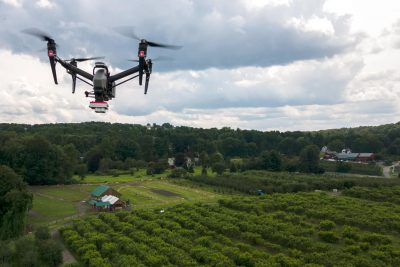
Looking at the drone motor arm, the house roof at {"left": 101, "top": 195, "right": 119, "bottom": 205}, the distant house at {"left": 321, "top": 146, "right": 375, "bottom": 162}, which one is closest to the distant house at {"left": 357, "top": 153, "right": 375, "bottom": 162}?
the distant house at {"left": 321, "top": 146, "right": 375, "bottom": 162}

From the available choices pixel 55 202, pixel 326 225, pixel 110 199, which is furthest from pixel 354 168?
pixel 55 202

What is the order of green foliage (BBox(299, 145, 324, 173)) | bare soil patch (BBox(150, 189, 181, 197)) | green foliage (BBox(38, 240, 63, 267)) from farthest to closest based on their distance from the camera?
green foliage (BBox(299, 145, 324, 173))
bare soil patch (BBox(150, 189, 181, 197))
green foliage (BBox(38, 240, 63, 267))

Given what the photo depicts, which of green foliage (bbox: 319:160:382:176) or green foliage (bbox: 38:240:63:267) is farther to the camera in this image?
green foliage (bbox: 319:160:382:176)

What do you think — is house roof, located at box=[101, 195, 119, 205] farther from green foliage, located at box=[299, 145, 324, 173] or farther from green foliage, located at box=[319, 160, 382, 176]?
green foliage, located at box=[319, 160, 382, 176]

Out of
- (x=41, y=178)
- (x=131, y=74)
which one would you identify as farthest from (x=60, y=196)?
(x=131, y=74)

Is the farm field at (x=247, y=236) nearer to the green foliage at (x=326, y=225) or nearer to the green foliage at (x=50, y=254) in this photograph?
the green foliage at (x=326, y=225)

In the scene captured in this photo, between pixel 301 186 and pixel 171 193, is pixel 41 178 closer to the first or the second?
pixel 171 193
